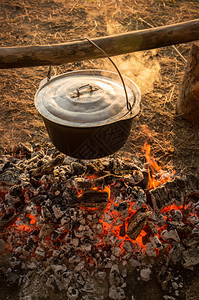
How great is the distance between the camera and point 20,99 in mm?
4535

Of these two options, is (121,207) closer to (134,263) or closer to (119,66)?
(134,263)

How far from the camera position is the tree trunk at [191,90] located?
141 inches

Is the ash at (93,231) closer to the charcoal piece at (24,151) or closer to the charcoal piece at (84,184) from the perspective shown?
the charcoal piece at (84,184)

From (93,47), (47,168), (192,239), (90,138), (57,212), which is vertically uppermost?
(93,47)

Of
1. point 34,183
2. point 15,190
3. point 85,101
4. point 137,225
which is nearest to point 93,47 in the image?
point 85,101

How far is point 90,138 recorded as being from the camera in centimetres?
206

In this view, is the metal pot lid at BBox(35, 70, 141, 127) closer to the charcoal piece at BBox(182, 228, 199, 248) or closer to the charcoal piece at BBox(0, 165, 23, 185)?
the charcoal piece at BBox(0, 165, 23, 185)

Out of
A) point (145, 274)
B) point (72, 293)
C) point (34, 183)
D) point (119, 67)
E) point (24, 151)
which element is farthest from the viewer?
point (119, 67)

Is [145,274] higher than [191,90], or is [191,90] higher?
[191,90]

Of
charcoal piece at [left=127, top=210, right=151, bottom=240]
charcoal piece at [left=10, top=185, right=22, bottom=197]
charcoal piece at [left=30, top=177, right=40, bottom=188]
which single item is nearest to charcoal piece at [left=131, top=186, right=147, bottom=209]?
charcoal piece at [left=127, top=210, right=151, bottom=240]

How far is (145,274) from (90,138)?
1.30 m

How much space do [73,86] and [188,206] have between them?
1.68 meters

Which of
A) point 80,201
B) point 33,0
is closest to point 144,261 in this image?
point 80,201

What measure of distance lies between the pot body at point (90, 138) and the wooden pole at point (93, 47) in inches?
22.3
